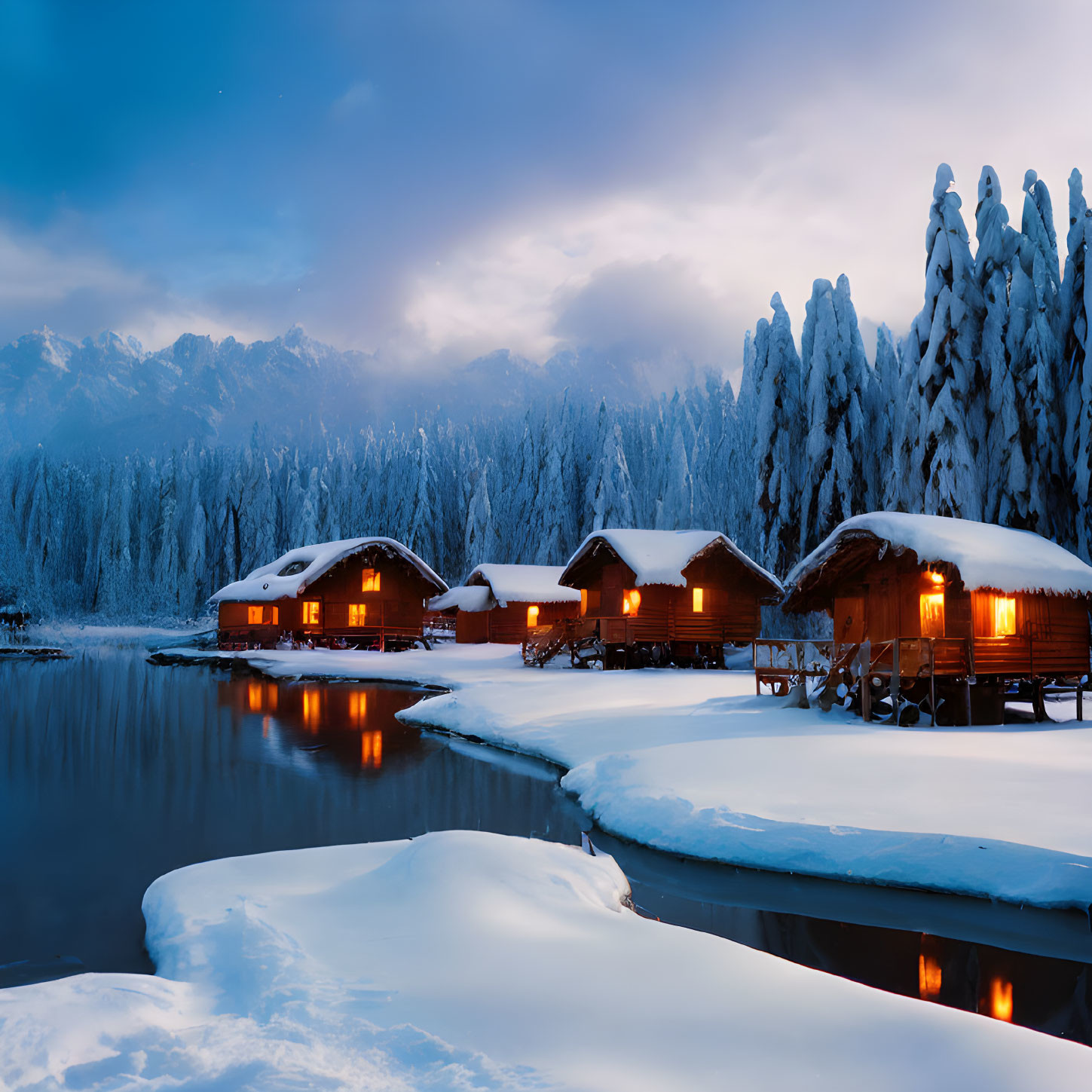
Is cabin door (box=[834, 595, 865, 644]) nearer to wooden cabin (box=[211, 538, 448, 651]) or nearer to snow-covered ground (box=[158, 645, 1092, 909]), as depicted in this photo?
snow-covered ground (box=[158, 645, 1092, 909])

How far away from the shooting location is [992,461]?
93.5 feet

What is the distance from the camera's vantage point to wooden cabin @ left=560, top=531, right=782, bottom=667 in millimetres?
32312

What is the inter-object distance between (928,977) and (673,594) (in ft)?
86.6

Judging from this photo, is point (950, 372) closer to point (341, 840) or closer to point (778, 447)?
point (778, 447)

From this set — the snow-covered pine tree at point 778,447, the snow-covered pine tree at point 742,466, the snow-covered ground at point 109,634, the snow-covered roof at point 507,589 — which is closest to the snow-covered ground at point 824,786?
the snow-covered pine tree at point 778,447

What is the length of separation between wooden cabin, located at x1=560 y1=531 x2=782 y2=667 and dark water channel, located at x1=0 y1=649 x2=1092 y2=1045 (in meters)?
13.0

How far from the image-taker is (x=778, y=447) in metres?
37.2

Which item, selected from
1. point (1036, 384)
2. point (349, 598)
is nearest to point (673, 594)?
point (1036, 384)

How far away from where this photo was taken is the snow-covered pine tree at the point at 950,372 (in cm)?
2859

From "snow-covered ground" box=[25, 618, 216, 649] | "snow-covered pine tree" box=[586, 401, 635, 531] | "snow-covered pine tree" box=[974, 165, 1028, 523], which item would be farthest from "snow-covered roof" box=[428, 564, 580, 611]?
"snow-covered pine tree" box=[974, 165, 1028, 523]

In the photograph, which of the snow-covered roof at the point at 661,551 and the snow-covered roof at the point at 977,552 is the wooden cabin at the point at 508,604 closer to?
the snow-covered roof at the point at 661,551

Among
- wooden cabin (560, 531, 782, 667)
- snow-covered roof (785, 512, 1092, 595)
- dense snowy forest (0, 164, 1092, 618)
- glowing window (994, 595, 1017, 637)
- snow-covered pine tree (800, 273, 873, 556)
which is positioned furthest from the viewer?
snow-covered pine tree (800, 273, 873, 556)

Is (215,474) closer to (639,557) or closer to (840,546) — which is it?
(639,557)

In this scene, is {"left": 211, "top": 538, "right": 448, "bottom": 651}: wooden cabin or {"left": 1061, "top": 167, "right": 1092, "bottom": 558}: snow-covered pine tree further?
{"left": 211, "top": 538, "right": 448, "bottom": 651}: wooden cabin
